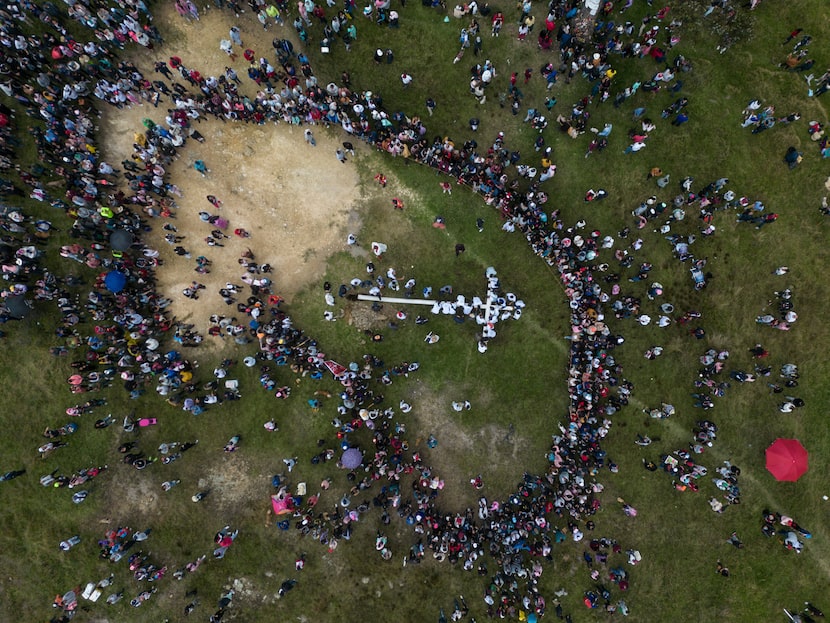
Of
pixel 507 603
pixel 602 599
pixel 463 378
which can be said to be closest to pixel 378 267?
pixel 463 378

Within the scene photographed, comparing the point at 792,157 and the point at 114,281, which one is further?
the point at 792,157

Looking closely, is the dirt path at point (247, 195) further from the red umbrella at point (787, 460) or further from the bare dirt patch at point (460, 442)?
the red umbrella at point (787, 460)

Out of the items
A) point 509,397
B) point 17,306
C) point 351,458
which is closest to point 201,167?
point 17,306

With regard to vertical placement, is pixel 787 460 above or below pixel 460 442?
above

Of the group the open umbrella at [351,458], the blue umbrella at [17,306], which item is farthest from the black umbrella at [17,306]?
the open umbrella at [351,458]

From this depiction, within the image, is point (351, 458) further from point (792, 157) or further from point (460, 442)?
point (792, 157)

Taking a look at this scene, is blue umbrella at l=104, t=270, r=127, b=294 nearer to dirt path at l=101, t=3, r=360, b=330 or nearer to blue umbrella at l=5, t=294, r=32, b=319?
Result: dirt path at l=101, t=3, r=360, b=330
